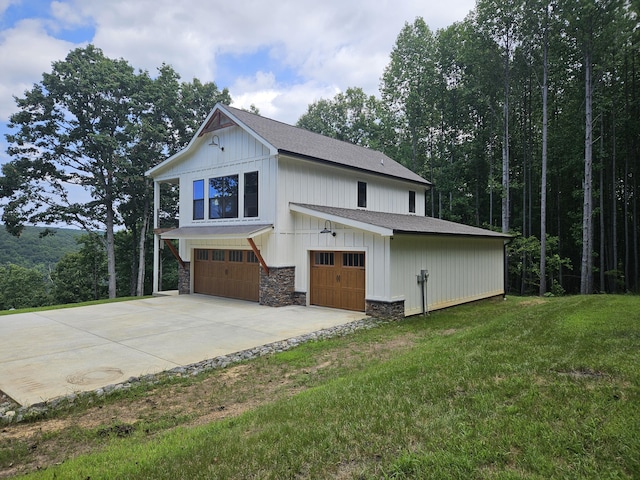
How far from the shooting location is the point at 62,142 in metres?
22.5

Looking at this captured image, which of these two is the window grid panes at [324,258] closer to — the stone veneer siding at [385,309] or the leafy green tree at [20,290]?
the stone veneer siding at [385,309]

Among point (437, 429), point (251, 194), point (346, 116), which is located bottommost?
point (437, 429)

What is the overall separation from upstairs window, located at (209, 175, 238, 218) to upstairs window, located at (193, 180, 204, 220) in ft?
1.75

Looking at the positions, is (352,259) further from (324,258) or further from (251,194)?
(251,194)

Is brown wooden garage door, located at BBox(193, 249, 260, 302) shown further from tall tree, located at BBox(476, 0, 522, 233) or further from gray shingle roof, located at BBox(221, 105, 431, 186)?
tall tree, located at BBox(476, 0, 522, 233)

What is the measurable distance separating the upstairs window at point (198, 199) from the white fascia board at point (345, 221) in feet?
16.3

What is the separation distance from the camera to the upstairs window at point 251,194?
13.5 metres

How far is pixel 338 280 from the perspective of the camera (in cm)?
1206

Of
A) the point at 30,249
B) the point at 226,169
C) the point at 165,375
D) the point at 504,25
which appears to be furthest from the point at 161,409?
the point at 30,249

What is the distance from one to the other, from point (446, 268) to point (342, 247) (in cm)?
397

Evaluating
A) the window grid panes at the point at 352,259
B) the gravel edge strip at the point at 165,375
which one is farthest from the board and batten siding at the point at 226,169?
the gravel edge strip at the point at 165,375

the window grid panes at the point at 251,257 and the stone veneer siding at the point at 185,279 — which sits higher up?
the window grid panes at the point at 251,257

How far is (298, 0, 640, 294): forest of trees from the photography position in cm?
1731

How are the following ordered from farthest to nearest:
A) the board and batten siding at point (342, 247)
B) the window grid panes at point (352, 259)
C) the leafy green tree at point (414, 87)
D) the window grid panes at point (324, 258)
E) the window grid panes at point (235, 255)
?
the leafy green tree at point (414, 87) < the window grid panes at point (235, 255) < the window grid panes at point (324, 258) < the window grid panes at point (352, 259) < the board and batten siding at point (342, 247)
